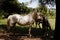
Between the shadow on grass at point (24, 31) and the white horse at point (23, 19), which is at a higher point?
the white horse at point (23, 19)

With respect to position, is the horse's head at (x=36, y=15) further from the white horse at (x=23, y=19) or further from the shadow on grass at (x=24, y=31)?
the shadow on grass at (x=24, y=31)

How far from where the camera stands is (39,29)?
5355 mm

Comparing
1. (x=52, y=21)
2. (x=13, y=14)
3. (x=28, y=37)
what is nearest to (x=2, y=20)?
(x=13, y=14)

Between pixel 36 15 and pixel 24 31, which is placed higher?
pixel 36 15

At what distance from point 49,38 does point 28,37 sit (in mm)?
392

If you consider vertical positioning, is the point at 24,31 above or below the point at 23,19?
below

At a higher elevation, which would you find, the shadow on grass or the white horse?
the white horse

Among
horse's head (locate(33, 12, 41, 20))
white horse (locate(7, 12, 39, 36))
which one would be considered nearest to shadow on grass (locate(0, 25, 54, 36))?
white horse (locate(7, 12, 39, 36))

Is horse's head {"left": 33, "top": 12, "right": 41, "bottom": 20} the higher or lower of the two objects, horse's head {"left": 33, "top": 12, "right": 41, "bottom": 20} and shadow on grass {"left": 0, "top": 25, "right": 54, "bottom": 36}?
the higher

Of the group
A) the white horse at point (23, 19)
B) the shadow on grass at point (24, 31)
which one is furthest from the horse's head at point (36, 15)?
the shadow on grass at point (24, 31)

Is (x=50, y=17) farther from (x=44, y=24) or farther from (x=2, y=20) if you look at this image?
(x=2, y=20)

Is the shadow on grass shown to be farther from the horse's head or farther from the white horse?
the horse's head

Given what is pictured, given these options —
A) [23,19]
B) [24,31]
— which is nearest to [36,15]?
[23,19]

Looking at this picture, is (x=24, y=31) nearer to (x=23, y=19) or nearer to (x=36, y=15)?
(x=23, y=19)
